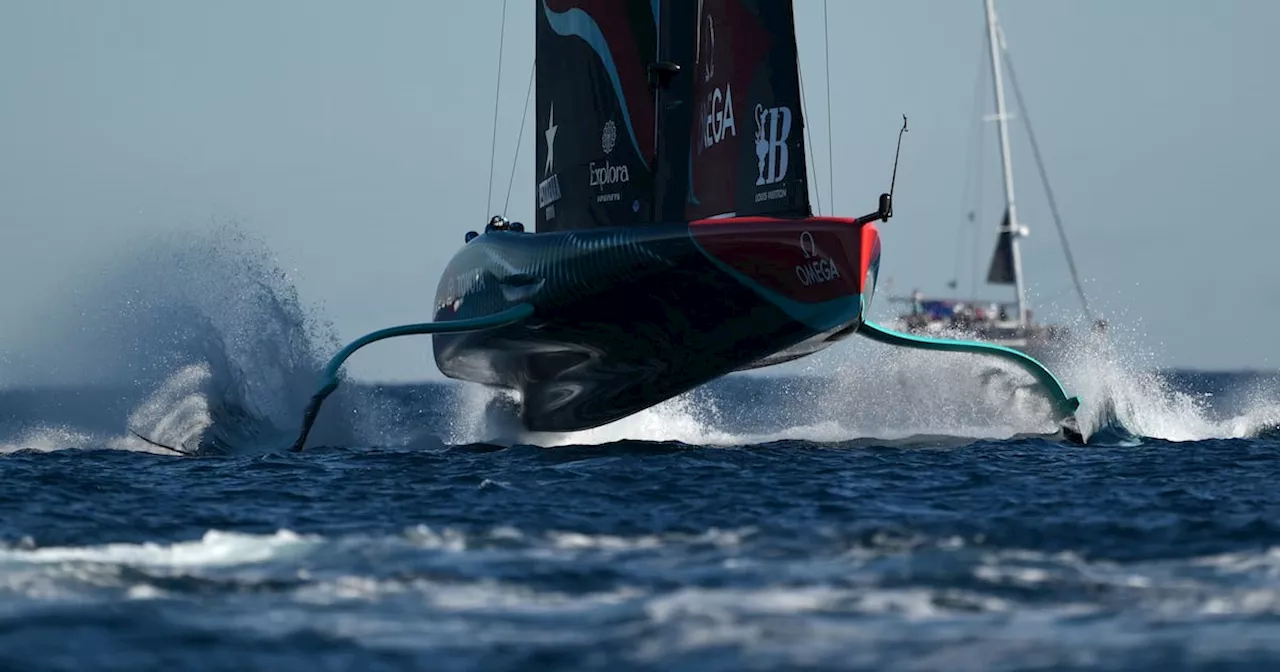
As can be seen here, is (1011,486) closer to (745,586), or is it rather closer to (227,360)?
Result: (745,586)

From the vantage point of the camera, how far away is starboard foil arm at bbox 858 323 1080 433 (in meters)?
16.6

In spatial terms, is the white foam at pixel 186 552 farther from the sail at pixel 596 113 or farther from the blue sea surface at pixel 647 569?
the sail at pixel 596 113

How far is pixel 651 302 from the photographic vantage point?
14805 mm

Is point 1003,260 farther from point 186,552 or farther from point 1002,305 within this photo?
point 186,552

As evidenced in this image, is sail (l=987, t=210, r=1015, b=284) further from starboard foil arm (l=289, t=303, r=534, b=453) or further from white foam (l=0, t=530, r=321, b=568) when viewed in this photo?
white foam (l=0, t=530, r=321, b=568)

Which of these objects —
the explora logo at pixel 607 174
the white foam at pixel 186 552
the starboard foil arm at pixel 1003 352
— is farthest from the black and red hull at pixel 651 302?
the white foam at pixel 186 552

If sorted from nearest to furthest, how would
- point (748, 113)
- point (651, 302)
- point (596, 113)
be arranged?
point (748, 113) < point (651, 302) < point (596, 113)

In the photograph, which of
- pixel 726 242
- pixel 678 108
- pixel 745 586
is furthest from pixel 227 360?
pixel 745 586

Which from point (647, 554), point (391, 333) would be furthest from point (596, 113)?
point (647, 554)

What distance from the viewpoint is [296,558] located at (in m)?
8.56

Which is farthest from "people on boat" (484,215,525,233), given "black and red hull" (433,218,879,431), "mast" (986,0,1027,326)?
"mast" (986,0,1027,326)

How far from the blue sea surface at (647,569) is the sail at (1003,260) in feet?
138

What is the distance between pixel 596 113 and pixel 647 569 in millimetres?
9694

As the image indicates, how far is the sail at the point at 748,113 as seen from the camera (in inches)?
545
